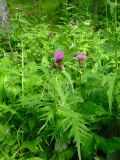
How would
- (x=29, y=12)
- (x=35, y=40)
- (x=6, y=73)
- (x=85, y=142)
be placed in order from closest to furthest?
1. (x=85, y=142)
2. (x=6, y=73)
3. (x=35, y=40)
4. (x=29, y=12)

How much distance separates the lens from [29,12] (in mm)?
14148

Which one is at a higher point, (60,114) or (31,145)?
(60,114)

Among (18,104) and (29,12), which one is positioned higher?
(18,104)

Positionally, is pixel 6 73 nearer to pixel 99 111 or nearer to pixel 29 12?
pixel 99 111

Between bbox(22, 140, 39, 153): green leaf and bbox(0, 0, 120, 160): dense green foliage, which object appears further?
bbox(22, 140, 39, 153): green leaf

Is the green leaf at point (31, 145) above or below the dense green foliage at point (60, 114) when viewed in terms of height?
below

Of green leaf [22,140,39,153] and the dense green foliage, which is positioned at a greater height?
the dense green foliage

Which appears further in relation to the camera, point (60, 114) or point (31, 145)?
point (31, 145)

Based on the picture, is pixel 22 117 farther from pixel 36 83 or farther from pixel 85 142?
pixel 85 142

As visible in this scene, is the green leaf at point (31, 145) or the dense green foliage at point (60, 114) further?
the green leaf at point (31, 145)

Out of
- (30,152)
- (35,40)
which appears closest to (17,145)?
(30,152)

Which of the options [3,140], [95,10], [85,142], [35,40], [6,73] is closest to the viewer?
[85,142]

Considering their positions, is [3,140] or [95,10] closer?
[3,140]

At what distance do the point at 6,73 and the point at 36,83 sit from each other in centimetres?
34
